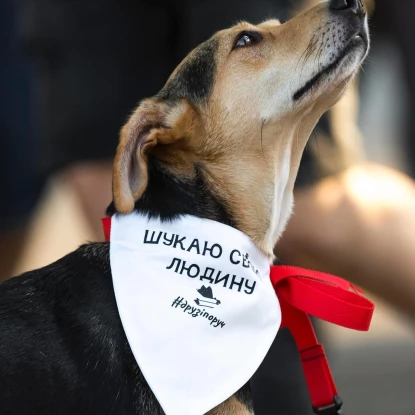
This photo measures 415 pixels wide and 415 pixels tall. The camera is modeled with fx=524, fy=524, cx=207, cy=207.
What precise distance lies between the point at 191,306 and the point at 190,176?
38 cm

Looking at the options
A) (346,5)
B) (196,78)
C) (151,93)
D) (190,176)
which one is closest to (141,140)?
(190,176)

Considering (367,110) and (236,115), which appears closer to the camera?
(236,115)

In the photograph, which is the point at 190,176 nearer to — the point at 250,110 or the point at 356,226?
the point at 250,110

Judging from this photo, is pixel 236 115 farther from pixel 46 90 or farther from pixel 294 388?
pixel 294 388

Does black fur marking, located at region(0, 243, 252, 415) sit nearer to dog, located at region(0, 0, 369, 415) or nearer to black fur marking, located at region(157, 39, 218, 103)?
dog, located at region(0, 0, 369, 415)

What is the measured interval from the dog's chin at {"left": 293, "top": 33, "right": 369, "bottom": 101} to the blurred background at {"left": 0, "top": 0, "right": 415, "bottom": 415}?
3.68 ft

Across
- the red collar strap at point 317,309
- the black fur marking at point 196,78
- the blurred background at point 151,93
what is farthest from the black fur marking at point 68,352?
the blurred background at point 151,93

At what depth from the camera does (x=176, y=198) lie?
58.3 inches

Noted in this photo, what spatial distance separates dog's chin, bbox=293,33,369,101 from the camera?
1.54 m

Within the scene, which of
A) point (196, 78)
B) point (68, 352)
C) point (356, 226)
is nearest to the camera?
point (68, 352)

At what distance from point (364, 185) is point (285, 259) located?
0.56 m

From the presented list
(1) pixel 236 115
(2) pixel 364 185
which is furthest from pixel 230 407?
(2) pixel 364 185

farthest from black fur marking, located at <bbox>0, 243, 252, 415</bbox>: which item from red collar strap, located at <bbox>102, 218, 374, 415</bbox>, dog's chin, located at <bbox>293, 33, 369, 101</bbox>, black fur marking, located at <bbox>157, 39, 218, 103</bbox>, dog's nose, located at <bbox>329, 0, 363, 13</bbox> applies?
dog's nose, located at <bbox>329, 0, 363, 13</bbox>

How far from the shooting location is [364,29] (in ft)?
5.16
